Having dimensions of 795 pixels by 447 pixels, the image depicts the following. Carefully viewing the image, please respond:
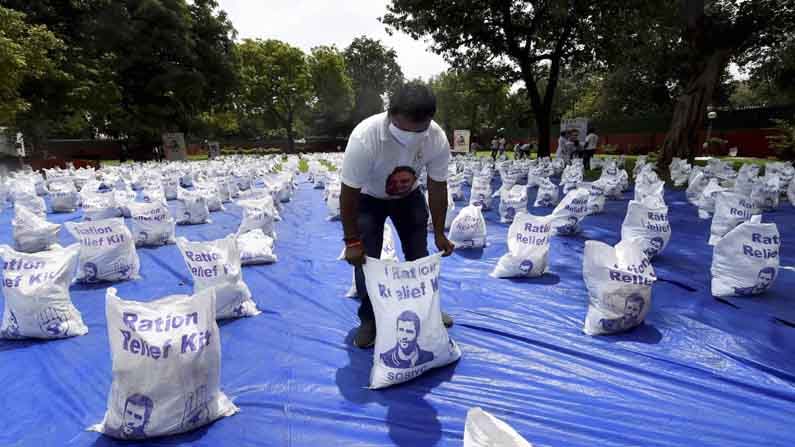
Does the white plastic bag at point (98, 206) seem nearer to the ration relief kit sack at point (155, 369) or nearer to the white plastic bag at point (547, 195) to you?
the ration relief kit sack at point (155, 369)

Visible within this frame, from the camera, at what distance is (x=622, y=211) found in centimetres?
705

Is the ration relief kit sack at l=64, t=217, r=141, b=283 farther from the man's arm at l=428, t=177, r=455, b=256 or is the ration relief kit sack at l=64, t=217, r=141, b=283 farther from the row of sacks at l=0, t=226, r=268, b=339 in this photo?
the man's arm at l=428, t=177, r=455, b=256

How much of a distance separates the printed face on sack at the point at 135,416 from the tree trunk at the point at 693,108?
1301 cm

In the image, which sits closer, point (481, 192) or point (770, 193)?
point (770, 193)

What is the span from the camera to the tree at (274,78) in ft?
131

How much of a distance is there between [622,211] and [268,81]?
38.4 m

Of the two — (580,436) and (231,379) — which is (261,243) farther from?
(580,436)

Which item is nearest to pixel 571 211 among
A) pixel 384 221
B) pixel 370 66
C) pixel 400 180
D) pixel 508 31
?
pixel 384 221

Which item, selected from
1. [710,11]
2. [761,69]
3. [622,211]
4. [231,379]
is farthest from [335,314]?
[761,69]

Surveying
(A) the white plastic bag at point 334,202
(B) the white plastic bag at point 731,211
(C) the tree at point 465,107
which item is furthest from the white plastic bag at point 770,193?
(C) the tree at point 465,107

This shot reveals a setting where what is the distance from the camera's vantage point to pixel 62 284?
2.84 metres

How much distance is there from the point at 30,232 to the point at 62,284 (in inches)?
101

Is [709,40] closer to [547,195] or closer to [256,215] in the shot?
[547,195]

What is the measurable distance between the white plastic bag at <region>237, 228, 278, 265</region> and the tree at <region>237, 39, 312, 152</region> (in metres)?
37.4
